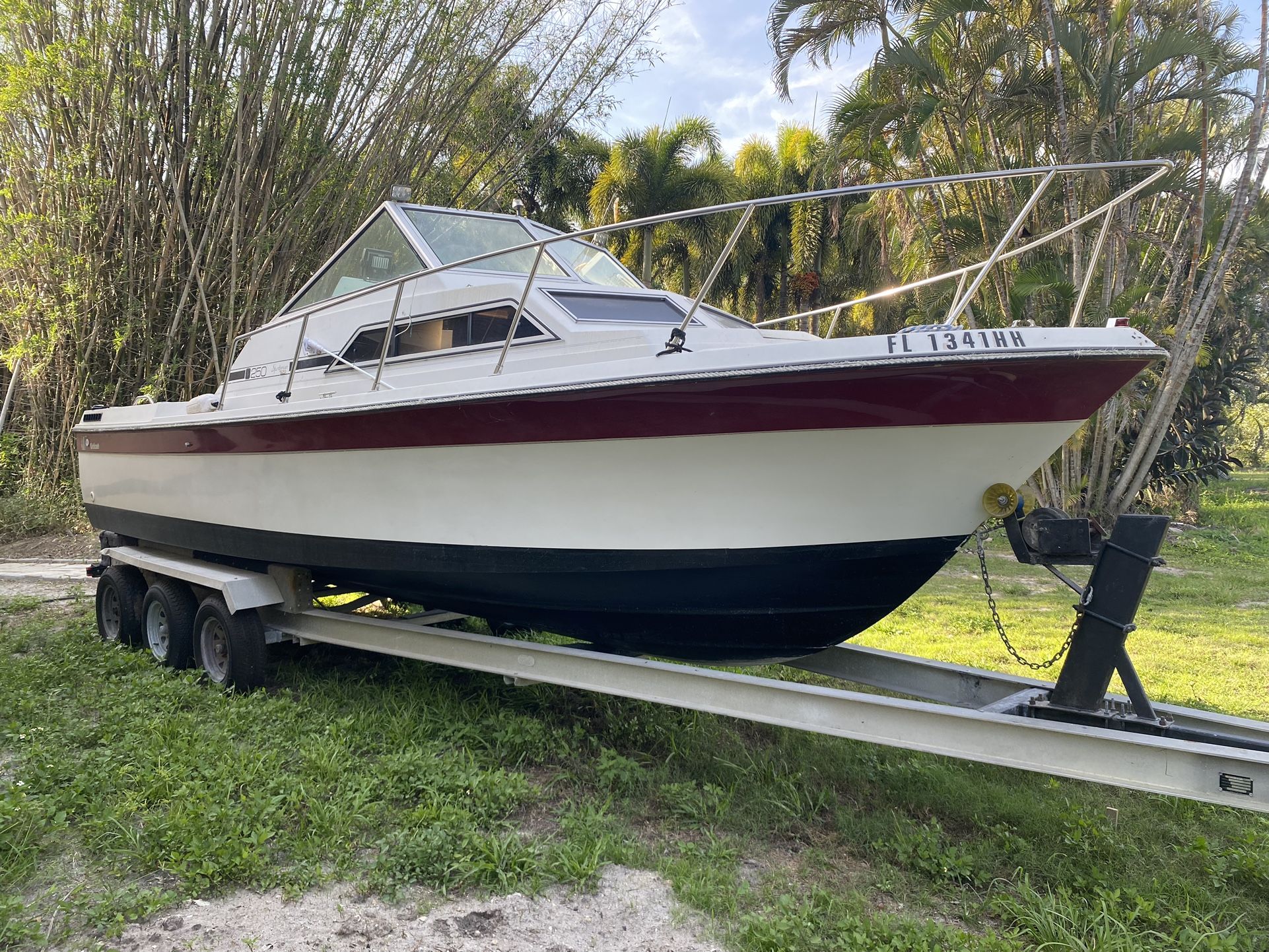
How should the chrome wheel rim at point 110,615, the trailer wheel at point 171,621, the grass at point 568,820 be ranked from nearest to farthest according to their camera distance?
1. the grass at point 568,820
2. the trailer wheel at point 171,621
3. the chrome wheel rim at point 110,615

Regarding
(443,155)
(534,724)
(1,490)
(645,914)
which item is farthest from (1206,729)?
(1,490)

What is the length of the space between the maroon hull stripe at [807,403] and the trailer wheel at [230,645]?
1.84 metres

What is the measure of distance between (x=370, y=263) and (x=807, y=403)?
10.2 ft

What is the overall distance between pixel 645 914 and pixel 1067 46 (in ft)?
34.1

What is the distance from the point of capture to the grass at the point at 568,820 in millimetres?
2531

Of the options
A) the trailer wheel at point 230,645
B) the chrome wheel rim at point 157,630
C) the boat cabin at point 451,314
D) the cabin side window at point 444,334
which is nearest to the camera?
the boat cabin at point 451,314

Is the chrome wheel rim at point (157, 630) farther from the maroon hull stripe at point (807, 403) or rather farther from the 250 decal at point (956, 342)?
the 250 decal at point (956, 342)

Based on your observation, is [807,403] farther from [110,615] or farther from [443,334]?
[110,615]

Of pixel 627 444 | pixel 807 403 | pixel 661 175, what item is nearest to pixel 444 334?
pixel 627 444

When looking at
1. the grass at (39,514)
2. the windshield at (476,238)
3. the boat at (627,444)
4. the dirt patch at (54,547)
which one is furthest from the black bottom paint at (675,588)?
the grass at (39,514)

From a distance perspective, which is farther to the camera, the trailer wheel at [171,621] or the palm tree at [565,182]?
the palm tree at [565,182]

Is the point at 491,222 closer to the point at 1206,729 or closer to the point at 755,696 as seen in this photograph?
the point at 755,696

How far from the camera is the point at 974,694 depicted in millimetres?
3455

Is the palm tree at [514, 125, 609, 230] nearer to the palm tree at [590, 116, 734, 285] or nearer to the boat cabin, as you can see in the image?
the palm tree at [590, 116, 734, 285]
